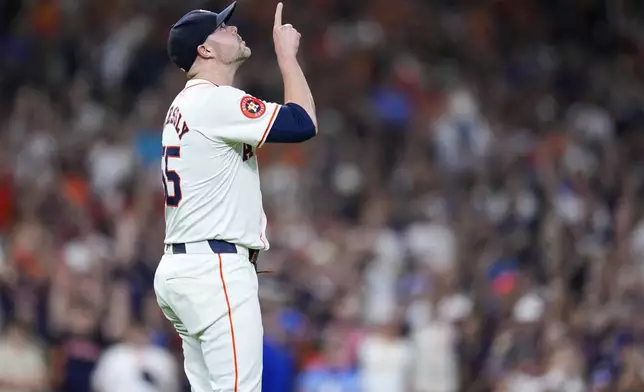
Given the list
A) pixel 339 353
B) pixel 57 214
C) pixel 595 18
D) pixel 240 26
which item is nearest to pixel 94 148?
→ pixel 57 214

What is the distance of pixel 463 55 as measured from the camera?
52.5ft

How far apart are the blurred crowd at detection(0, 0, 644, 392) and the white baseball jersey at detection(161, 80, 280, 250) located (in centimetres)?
448

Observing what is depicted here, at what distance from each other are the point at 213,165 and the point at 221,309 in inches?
23.8

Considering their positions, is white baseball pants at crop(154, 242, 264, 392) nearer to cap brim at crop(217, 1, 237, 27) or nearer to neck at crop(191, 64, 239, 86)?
neck at crop(191, 64, 239, 86)

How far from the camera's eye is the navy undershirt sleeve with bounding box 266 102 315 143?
5.66m

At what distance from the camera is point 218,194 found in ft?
18.8

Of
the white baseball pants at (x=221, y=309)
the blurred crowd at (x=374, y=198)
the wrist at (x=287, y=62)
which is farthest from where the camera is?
the blurred crowd at (x=374, y=198)

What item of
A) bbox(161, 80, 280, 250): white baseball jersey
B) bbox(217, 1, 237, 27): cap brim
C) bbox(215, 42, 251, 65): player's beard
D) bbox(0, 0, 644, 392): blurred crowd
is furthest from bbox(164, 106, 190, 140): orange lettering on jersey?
bbox(0, 0, 644, 392): blurred crowd

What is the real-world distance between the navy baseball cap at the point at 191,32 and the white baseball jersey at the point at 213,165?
0.14 m

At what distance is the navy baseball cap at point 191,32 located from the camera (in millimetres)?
5789

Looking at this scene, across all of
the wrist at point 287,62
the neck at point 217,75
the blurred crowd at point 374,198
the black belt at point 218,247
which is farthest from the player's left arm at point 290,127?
the blurred crowd at point 374,198

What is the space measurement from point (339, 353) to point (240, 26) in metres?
5.95

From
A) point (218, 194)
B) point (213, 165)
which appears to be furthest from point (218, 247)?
point (213, 165)

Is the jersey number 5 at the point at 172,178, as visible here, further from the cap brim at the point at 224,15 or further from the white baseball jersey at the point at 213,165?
the cap brim at the point at 224,15
